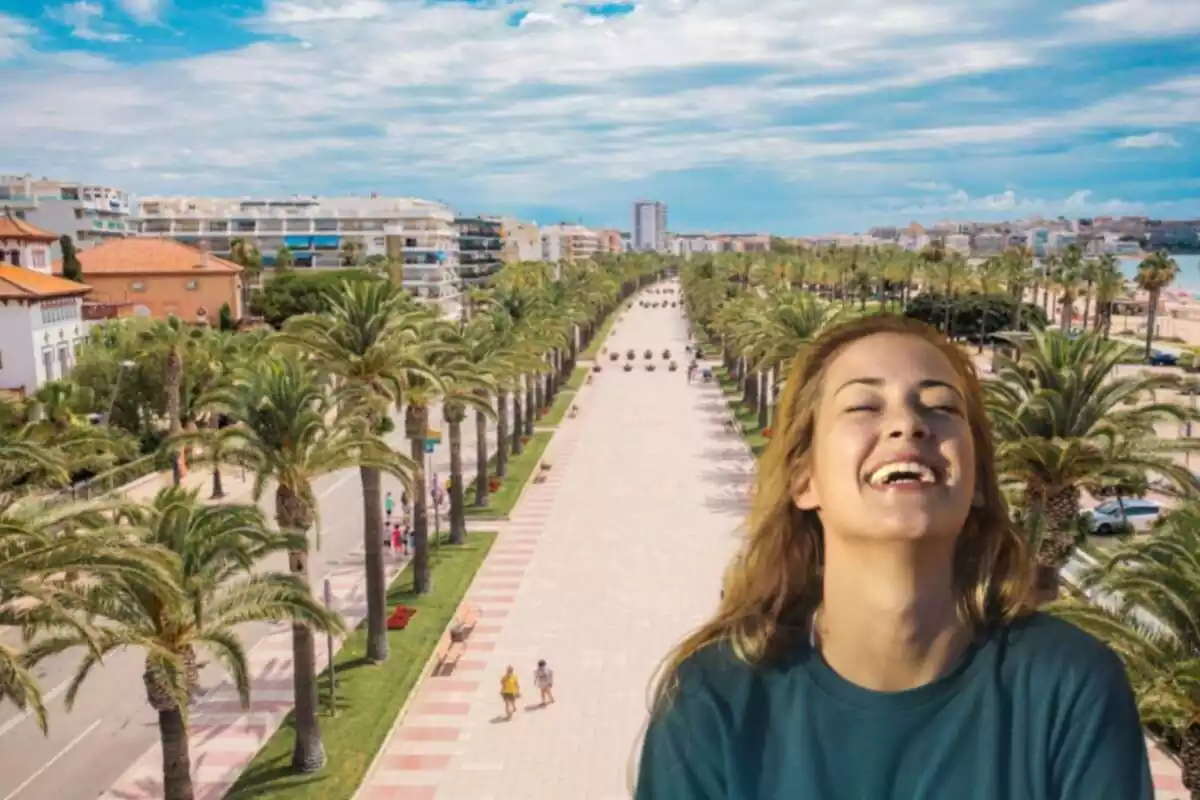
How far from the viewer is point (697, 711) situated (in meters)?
3.24

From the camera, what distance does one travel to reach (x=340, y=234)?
12788 centimetres

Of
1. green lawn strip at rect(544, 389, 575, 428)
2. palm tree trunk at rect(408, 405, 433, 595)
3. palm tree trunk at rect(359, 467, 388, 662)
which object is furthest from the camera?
green lawn strip at rect(544, 389, 575, 428)

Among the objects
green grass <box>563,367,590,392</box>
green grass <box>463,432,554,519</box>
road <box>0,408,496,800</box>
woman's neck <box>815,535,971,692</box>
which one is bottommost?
road <box>0,408,496,800</box>

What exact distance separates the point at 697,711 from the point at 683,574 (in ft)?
89.6

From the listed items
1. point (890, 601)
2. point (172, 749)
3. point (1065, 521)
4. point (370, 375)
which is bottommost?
point (172, 749)

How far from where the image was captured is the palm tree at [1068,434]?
53.7 ft

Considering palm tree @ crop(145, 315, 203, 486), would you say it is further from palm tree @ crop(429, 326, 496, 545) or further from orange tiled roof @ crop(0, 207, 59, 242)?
orange tiled roof @ crop(0, 207, 59, 242)

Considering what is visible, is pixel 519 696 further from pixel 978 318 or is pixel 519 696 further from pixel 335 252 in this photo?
pixel 335 252

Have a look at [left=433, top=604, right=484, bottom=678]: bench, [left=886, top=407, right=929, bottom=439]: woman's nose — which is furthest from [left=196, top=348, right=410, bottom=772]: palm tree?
[left=886, top=407, right=929, bottom=439]: woman's nose

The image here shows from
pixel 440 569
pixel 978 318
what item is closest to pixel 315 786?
pixel 440 569

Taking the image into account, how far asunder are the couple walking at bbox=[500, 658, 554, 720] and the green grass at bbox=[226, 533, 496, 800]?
6.51 ft

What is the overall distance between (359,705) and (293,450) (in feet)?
17.7

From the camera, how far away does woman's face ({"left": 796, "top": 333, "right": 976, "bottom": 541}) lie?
3.33m

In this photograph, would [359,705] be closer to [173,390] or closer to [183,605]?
[183,605]
